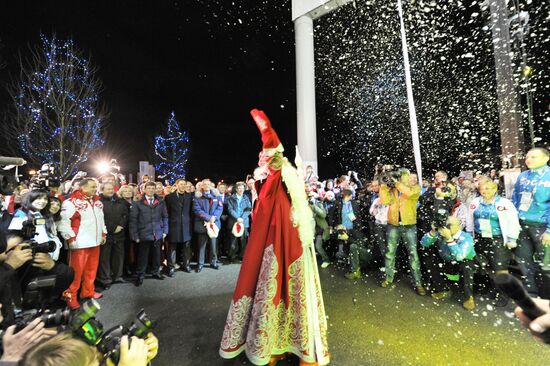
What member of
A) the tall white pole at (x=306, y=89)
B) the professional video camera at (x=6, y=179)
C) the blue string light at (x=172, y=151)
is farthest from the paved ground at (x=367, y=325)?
the blue string light at (x=172, y=151)

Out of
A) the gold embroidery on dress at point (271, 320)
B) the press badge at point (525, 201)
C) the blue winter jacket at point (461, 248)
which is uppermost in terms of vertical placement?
the press badge at point (525, 201)

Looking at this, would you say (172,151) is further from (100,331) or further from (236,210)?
(100,331)

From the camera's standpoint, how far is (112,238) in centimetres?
521

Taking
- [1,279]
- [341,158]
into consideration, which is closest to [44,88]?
[1,279]

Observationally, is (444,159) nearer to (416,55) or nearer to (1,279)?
(416,55)

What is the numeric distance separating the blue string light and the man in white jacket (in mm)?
A: 21323

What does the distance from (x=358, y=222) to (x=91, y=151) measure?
39.4ft

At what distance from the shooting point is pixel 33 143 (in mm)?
11047

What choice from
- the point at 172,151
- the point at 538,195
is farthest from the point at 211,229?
the point at 172,151

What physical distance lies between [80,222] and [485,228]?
240 inches

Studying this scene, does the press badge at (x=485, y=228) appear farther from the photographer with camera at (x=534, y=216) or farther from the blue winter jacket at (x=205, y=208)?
the blue winter jacket at (x=205, y=208)

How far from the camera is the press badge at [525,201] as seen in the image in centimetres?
402

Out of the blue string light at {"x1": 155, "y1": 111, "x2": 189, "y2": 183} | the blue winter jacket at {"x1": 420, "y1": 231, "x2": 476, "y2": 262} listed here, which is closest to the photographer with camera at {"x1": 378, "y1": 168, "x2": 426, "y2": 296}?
the blue winter jacket at {"x1": 420, "y1": 231, "x2": 476, "y2": 262}

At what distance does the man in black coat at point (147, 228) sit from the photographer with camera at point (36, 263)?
1.51 m
